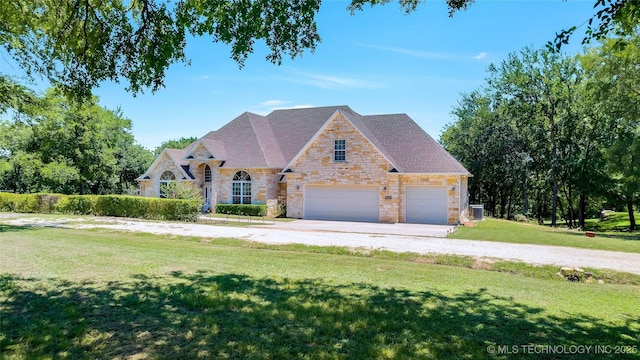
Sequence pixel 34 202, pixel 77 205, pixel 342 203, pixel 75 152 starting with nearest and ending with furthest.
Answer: pixel 342 203 < pixel 77 205 < pixel 34 202 < pixel 75 152

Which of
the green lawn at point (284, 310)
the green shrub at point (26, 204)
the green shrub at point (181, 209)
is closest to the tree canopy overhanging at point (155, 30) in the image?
the green lawn at point (284, 310)

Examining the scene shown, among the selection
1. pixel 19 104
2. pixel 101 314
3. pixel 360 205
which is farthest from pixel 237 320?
pixel 360 205

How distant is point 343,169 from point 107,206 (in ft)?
49.6

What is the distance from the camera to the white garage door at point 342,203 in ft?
81.9

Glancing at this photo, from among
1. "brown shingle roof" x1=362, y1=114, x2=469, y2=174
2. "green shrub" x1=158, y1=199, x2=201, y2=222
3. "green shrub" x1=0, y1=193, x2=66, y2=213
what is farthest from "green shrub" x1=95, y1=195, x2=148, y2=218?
"brown shingle roof" x1=362, y1=114, x2=469, y2=174

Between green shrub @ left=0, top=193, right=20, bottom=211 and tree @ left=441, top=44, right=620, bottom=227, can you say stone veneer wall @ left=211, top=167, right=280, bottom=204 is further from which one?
tree @ left=441, top=44, right=620, bottom=227

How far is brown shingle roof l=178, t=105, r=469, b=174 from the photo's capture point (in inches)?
976

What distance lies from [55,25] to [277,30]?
503cm

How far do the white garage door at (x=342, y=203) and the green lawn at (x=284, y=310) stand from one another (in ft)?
49.1

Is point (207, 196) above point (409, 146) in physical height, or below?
below

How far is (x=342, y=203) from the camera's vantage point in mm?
25688

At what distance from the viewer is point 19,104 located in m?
15.0

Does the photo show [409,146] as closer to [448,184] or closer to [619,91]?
[448,184]

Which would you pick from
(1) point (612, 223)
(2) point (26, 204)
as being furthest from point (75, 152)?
(1) point (612, 223)
